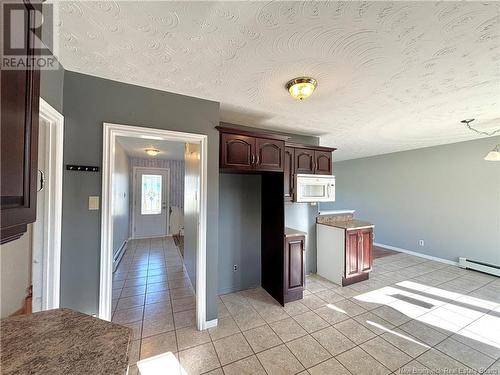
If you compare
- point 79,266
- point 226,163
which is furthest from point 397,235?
point 79,266

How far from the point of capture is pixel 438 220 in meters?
4.23

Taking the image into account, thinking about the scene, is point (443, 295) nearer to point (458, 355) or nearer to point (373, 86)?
point (458, 355)

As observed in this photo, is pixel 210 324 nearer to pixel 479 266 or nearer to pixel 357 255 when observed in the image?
pixel 357 255

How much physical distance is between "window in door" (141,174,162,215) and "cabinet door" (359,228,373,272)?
5.64 metres

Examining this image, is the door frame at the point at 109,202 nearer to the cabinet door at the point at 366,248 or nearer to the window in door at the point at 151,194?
the cabinet door at the point at 366,248

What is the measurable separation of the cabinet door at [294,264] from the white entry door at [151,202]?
191 inches

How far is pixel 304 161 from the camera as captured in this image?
3037 mm

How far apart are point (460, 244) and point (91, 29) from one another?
249 inches

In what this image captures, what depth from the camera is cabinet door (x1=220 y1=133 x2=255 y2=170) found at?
7.28 ft

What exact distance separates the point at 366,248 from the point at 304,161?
6.18 feet

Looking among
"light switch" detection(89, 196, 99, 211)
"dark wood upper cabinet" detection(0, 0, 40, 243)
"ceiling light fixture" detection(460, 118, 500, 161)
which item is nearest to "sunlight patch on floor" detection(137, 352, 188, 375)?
"light switch" detection(89, 196, 99, 211)

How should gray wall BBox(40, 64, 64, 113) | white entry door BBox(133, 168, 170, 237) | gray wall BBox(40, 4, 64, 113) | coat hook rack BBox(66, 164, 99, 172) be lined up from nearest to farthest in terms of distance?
gray wall BBox(40, 4, 64, 113)
gray wall BBox(40, 64, 64, 113)
coat hook rack BBox(66, 164, 99, 172)
white entry door BBox(133, 168, 170, 237)

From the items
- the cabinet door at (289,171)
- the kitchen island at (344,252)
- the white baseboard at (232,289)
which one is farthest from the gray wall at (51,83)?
the kitchen island at (344,252)

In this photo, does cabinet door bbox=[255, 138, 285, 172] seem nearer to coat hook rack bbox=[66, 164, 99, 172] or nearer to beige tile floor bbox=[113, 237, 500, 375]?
coat hook rack bbox=[66, 164, 99, 172]
